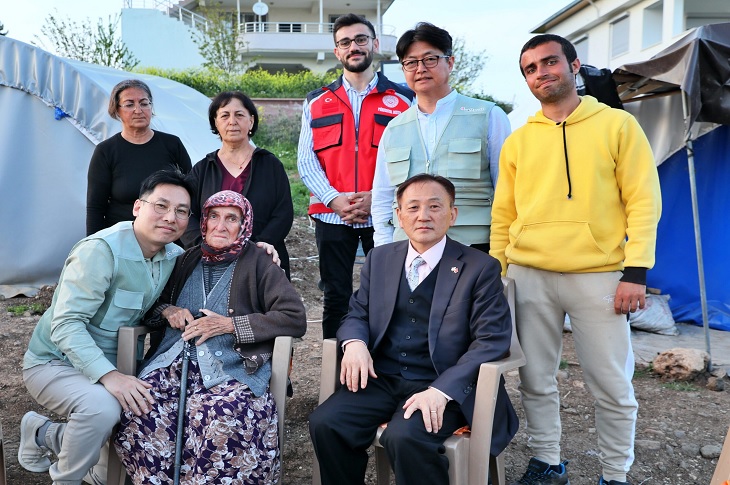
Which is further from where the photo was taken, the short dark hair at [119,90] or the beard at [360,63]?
the short dark hair at [119,90]

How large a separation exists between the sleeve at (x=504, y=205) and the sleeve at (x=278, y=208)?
1135 millimetres

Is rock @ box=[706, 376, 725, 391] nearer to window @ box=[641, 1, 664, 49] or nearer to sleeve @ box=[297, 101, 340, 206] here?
sleeve @ box=[297, 101, 340, 206]

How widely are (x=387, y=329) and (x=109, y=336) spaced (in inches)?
47.6

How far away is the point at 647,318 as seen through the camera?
6.29 meters

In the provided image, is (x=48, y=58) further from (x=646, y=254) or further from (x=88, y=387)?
(x=646, y=254)

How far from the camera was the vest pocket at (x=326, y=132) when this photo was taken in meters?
3.76

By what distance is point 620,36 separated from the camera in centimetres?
1730

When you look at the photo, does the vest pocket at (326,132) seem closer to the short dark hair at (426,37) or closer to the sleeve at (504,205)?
the short dark hair at (426,37)

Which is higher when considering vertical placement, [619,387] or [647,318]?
[619,387]

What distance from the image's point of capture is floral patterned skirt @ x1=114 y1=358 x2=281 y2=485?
8.54 feet

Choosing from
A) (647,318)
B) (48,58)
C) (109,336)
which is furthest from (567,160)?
(48,58)

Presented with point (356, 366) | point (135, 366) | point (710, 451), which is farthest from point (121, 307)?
point (710, 451)

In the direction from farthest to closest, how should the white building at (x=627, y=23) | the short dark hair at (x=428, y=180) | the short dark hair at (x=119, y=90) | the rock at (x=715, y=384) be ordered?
1. the white building at (x=627, y=23)
2. the rock at (x=715, y=384)
3. the short dark hair at (x=119, y=90)
4. the short dark hair at (x=428, y=180)

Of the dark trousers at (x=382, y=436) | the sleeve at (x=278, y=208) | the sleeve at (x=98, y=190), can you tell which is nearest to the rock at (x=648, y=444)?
the dark trousers at (x=382, y=436)
